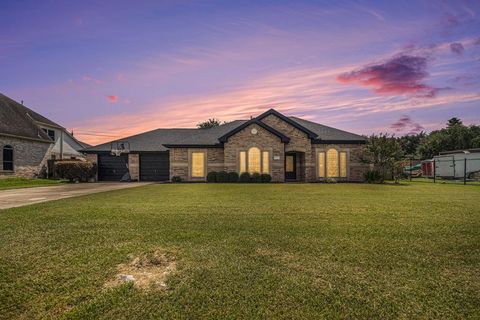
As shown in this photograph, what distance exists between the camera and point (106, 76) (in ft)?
62.0

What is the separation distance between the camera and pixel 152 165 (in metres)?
28.2

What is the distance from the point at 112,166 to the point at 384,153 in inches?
1023

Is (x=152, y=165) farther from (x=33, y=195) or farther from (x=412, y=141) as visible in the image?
(x=412, y=141)

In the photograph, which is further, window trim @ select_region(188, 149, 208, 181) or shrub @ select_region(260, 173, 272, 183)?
window trim @ select_region(188, 149, 208, 181)

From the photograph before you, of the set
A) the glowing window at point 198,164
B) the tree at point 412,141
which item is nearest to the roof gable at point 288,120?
the glowing window at point 198,164

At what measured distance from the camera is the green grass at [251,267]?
292cm

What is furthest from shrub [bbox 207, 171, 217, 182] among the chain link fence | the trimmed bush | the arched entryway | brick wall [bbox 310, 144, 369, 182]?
the chain link fence

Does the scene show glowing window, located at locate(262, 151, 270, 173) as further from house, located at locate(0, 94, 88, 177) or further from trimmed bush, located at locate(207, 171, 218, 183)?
house, located at locate(0, 94, 88, 177)

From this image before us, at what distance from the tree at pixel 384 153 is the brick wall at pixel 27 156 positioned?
1261 inches

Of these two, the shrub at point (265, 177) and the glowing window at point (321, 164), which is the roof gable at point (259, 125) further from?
the glowing window at point (321, 164)

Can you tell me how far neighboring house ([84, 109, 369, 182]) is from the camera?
24984mm

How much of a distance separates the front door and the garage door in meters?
16.2

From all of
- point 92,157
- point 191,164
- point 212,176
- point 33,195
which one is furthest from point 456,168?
point 92,157

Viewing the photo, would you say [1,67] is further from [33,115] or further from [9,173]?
[33,115]
